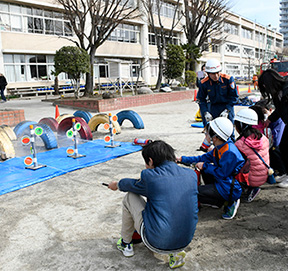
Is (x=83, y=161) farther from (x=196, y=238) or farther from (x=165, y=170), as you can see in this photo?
(x=165, y=170)

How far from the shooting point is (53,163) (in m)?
5.70

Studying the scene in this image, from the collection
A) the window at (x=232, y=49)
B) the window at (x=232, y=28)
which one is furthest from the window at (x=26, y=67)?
the window at (x=232, y=28)

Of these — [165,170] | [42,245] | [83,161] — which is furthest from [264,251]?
[83,161]

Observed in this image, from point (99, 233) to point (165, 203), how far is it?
1177 millimetres

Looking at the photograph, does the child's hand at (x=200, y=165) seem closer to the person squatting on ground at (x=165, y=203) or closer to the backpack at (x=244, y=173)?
the backpack at (x=244, y=173)

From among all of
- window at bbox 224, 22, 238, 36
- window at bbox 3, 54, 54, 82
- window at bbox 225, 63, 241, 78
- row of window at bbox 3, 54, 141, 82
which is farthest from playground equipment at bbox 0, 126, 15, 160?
window at bbox 224, 22, 238, 36

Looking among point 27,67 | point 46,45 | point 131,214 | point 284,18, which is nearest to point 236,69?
point 46,45

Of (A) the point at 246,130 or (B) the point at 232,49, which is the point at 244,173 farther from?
(B) the point at 232,49

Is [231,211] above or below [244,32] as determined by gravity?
below

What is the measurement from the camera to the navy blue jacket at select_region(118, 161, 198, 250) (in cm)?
229

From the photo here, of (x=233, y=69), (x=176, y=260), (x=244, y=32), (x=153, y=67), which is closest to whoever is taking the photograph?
(x=176, y=260)

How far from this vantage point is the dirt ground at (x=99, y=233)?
2611mm

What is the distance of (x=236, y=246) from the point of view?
283cm

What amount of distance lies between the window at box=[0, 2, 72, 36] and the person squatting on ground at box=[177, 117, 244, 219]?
21.6m
